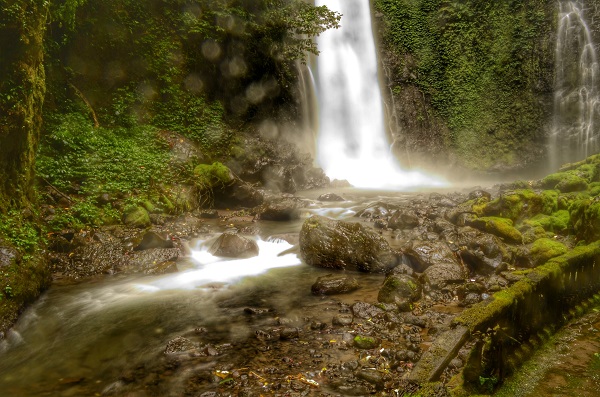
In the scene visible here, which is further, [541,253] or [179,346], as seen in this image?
[541,253]

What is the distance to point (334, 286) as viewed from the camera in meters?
6.39

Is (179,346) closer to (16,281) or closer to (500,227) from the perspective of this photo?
(16,281)

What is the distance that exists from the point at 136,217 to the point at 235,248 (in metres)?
2.70

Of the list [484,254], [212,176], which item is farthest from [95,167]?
[484,254]

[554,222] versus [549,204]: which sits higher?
[549,204]

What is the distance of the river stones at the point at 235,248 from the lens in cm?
880

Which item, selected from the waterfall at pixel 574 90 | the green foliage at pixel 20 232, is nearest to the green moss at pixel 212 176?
the green foliage at pixel 20 232

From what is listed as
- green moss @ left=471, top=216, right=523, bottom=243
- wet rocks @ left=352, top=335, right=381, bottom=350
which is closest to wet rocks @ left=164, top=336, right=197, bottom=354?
wet rocks @ left=352, top=335, right=381, bottom=350

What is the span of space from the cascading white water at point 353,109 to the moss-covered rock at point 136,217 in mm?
13248

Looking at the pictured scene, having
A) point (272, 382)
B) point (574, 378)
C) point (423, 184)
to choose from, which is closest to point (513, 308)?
point (574, 378)

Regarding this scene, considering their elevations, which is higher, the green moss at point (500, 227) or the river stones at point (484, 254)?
the green moss at point (500, 227)

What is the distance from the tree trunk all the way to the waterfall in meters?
23.5

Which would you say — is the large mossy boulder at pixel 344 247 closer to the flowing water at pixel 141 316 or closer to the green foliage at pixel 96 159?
the flowing water at pixel 141 316

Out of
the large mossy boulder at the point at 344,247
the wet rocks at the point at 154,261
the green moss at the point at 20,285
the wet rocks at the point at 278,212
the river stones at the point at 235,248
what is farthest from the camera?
the wet rocks at the point at 278,212
